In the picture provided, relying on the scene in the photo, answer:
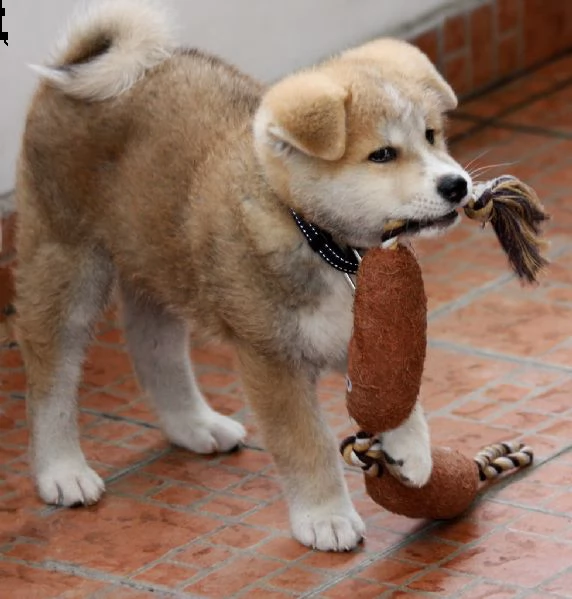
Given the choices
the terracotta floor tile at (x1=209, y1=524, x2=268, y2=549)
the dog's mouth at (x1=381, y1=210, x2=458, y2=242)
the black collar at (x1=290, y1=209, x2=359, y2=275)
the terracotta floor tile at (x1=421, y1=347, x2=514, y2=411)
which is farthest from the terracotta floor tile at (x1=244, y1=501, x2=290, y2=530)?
the dog's mouth at (x1=381, y1=210, x2=458, y2=242)

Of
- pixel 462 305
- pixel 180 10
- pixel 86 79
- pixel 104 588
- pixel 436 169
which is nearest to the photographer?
pixel 436 169

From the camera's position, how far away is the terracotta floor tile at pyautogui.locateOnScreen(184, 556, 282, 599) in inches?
141

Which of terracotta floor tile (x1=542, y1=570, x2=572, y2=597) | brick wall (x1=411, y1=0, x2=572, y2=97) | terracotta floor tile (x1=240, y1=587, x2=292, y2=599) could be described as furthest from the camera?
brick wall (x1=411, y1=0, x2=572, y2=97)

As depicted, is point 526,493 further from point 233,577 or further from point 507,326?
point 507,326

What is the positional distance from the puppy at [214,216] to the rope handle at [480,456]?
4 centimetres

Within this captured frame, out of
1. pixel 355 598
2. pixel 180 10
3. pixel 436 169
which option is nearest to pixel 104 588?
pixel 355 598

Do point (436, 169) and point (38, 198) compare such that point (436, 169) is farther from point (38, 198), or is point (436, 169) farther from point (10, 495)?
point (10, 495)

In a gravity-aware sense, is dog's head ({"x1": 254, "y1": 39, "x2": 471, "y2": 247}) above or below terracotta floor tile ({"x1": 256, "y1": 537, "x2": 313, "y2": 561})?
above

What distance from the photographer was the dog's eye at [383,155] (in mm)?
3352

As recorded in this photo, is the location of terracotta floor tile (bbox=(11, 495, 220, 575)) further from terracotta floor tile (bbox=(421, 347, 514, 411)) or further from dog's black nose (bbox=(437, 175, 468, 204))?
dog's black nose (bbox=(437, 175, 468, 204))

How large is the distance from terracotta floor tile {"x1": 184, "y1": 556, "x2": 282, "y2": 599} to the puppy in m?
0.13

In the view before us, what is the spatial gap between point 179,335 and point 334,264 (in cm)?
86

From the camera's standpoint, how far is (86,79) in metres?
3.90

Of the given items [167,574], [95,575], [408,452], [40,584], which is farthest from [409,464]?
[40,584]
